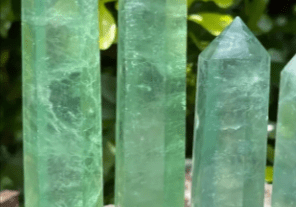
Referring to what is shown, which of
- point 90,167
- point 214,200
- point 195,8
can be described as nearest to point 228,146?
point 214,200

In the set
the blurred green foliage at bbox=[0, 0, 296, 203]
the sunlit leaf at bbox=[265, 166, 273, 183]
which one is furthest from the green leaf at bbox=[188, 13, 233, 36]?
the sunlit leaf at bbox=[265, 166, 273, 183]

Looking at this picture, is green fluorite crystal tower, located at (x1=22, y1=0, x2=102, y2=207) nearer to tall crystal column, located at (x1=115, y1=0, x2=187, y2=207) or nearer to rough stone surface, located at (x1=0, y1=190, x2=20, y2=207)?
tall crystal column, located at (x1=115, y1=0, x2=187, y2=207)

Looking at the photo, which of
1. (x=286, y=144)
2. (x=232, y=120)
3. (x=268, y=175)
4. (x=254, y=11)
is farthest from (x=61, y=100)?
(x=254, y=11)

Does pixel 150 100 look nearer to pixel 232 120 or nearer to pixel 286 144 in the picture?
pixel 232 120

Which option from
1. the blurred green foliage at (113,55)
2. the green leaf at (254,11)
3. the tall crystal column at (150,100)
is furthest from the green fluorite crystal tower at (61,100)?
the green leaf at (254,11)

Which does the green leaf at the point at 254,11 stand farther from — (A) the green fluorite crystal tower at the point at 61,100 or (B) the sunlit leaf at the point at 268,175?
(A) the green fluorite crystal tower at the point at 61,100
